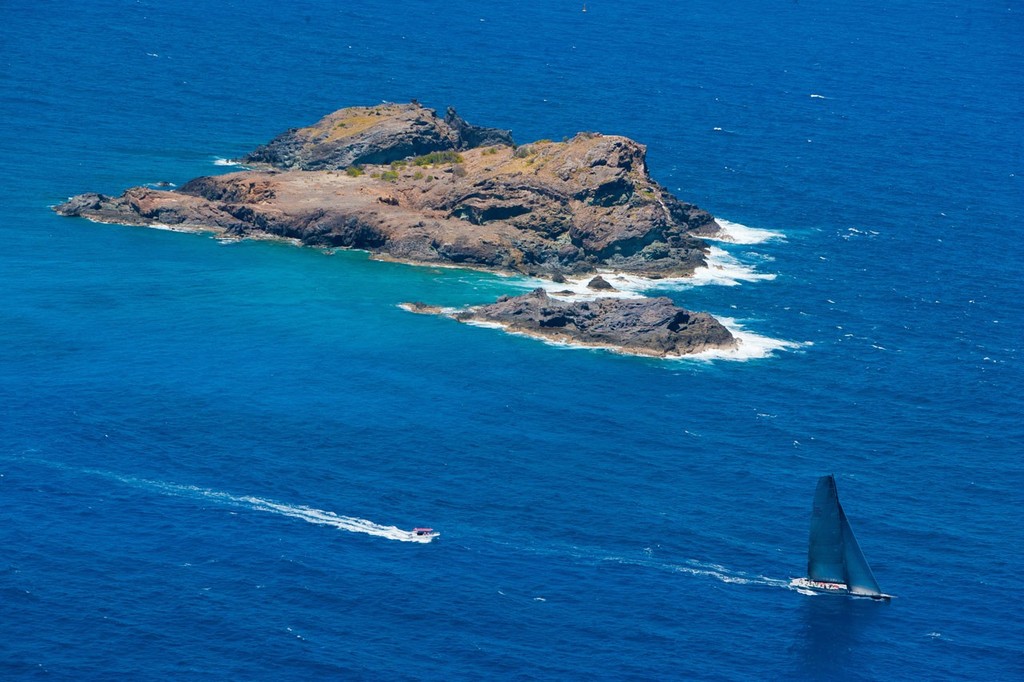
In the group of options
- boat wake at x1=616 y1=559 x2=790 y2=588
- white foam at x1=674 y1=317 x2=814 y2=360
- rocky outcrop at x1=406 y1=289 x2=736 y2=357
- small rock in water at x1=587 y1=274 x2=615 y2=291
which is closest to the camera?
boat wake at x1=616 y1=559 x2=790 y2=588

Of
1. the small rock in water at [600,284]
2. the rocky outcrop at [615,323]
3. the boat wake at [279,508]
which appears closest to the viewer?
the boat wake at [279,508]

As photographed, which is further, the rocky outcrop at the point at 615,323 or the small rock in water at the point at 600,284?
the small rock in water at the point at 600,284

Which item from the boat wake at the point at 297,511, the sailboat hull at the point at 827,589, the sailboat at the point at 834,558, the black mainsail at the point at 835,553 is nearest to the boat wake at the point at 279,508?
the boat wake at the point at 297,511

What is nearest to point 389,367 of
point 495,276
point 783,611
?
point 495,276

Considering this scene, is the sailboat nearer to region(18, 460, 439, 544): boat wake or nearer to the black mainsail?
the black mainsail

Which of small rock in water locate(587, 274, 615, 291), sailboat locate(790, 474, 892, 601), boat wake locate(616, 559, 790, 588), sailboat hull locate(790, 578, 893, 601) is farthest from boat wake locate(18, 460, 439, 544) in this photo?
small rock in water locate(587, 274, 615, 291)

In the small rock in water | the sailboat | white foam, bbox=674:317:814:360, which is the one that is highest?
the small rock in water

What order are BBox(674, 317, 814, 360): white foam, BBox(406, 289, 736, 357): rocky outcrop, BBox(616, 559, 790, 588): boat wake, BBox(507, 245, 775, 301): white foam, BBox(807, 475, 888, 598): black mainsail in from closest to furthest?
BBox(807, 475, 888, 598): black mainsail
BBox(616, 559, 790, 588): boat wake
BBox(406, 289, 736, 357): rocky outcrop
BBox(674, 317, 814, 360): white foam
BBox(507, 245, 775, 301): white foam

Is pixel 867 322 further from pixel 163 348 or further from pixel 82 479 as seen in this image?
pixel 82 479

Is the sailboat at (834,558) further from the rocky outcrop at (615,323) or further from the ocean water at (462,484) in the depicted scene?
the rocky outcrop at (615,323)
